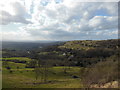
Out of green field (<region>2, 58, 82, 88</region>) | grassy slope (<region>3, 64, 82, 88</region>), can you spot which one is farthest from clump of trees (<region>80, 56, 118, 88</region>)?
grassy slope (<region>3, 64, 82, 88</region>)

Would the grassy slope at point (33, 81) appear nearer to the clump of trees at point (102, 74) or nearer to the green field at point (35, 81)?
the green field at point (35, 81)

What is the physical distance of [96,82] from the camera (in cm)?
4106

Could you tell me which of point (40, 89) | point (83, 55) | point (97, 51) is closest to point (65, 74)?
point (40, 89)

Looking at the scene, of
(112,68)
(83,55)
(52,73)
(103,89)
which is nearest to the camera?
(103,89)

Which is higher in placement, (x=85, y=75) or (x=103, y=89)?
(x=85, y=75)

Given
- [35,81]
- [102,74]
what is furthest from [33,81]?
[102,74]

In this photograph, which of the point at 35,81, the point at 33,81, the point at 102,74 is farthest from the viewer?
the point at 35,81

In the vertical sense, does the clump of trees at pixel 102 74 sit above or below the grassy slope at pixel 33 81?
above

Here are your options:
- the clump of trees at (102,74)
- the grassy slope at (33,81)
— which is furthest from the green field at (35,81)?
the clump of trees at (102,74)

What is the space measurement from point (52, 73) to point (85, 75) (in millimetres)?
42467

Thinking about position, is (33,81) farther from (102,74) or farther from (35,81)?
(102,74)

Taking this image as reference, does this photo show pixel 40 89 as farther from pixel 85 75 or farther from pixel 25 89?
pixel 85 75

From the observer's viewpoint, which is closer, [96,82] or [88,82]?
[88,82]

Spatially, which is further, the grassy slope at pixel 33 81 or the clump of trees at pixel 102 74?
the grassy slope at pixel 33 81
